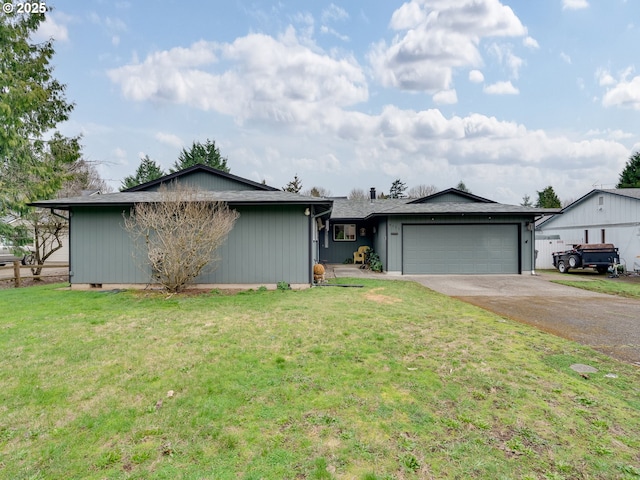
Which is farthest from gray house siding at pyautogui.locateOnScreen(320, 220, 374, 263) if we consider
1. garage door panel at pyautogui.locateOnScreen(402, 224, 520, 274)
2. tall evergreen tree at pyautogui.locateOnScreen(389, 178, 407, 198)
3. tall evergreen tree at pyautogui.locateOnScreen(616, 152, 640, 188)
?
tall evergreen tree at pyautogui.locateOnScreen(389, 178, 407, 198)

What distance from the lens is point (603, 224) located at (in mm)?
16016

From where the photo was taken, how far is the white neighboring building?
14383mm

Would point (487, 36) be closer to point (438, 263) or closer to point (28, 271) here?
point (438, 263)

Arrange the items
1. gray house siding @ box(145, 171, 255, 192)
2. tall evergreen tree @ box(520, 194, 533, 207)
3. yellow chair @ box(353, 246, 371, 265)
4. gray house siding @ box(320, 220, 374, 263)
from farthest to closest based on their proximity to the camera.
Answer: tall evergreen tree @ box(520, 194, 533, 207), gray house siding @ box(320, 220, 374, 263), yellow chair @ box(353, 246, 371, 265), gray house siding @ box(145, 171, 255, 192)

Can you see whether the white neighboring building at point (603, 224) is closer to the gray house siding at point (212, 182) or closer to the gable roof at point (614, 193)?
the gable roof at point (614, 193)

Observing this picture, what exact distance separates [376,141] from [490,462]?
19723 millimetres

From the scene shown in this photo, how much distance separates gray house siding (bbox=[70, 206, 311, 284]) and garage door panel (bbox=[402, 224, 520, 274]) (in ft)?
18.2

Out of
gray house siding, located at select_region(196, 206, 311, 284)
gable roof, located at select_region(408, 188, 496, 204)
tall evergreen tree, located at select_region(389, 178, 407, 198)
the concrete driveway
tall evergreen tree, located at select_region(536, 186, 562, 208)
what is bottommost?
the concrete driveway

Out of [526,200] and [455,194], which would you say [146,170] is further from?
[526,200]

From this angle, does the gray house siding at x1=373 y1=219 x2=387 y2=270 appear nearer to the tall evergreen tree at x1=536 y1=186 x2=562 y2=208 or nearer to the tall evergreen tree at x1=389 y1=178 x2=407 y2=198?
the tall evergreen tree at x1=536 y1=186 x2=562 y2=208

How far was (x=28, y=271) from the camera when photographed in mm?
15211

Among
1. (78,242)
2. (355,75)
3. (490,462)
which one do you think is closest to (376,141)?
(355,75)

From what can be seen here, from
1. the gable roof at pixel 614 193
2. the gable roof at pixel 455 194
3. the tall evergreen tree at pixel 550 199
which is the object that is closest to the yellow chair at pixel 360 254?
the gable roof at pixel 455 194

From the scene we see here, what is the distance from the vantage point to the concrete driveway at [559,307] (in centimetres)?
480
